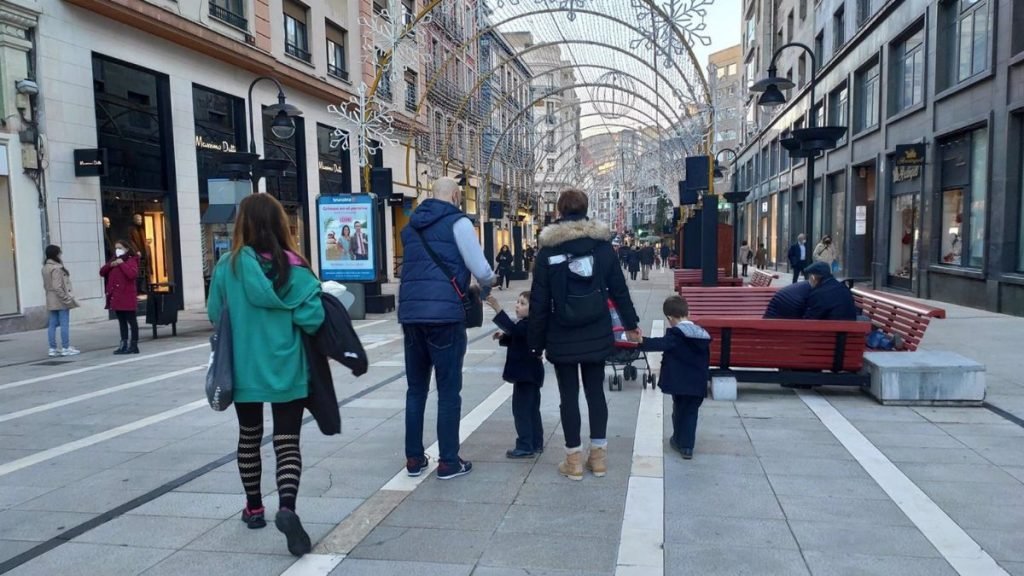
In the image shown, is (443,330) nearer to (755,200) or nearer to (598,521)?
(598,521)

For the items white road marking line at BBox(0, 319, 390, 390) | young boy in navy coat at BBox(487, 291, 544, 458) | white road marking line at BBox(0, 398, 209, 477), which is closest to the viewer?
young boy in navy coat at BBox(487, 291, 544, 458)

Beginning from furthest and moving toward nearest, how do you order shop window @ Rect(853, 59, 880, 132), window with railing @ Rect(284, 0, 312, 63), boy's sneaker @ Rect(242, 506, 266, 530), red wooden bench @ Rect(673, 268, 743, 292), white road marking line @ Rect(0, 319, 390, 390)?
window with railing @ Rect(284, 0, 312, 63) < shop window @ Rect(853, 59, 880, 132) < red wooden bench @ Rect(673, 268, 743, 292) < white road marking line @ Rect(0, 319, 390, 390) < boy's sneaker @ Rect(242, 506, 266, 530)

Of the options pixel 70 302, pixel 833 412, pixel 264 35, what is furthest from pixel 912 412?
pixel 264 35

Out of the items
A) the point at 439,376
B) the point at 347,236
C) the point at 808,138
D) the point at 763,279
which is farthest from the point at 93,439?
the point at 763,279

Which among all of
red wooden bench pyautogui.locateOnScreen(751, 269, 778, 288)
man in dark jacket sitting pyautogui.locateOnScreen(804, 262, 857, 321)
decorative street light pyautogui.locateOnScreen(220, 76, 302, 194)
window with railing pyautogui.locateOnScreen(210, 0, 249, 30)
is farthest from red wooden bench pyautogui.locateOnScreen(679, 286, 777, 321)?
window with railing pyautogui.locateOnScreen(210, 0, 249, 30)

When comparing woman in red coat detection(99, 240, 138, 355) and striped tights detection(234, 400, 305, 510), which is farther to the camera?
woman in red coat detection(99, 240, 138, 355)

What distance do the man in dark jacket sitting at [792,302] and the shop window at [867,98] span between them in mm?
17049

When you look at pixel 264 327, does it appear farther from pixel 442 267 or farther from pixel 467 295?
pixel 467 295

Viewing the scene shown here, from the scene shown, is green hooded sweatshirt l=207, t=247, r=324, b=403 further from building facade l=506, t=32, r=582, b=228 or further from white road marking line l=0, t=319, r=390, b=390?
building facade l=506, t=32, r=582, b=228

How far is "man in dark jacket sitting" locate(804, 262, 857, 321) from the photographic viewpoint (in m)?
6.99

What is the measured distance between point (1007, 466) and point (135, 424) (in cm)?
706

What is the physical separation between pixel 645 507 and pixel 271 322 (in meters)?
2.35

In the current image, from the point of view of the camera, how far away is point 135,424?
251 inches

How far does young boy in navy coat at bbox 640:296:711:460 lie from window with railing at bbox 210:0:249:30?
59.1 feet
